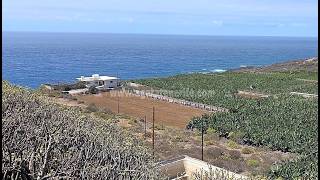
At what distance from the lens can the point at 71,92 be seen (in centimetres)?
5038

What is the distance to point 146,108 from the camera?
42406 mm

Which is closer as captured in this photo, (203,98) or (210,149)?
(210,149)

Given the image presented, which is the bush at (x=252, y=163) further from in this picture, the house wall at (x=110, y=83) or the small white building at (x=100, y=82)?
the house wall at (x=110, y=83)

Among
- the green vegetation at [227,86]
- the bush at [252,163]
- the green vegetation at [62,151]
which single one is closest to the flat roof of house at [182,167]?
the green vegetation at [62,151]

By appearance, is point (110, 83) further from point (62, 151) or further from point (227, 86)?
point (62, 151)

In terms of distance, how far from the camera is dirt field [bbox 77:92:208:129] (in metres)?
37.4

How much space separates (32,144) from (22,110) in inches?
136

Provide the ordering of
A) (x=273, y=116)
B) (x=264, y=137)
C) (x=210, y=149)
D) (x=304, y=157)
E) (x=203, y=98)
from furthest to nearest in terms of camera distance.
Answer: (x=203, y=98) → (x=273, y=116) → (x=264, y=137) → (x=210, y=149) → (x=304, y=157)

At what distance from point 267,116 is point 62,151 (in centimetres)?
2480

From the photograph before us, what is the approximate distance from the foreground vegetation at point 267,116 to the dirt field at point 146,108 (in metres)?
2.63

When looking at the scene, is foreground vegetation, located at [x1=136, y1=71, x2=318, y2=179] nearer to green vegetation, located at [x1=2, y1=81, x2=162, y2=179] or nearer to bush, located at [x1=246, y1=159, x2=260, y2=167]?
bush, located at [x1=246, y1=159, x2=260, y2=167]

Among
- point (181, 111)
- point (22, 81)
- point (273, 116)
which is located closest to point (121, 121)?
point (181, 111)

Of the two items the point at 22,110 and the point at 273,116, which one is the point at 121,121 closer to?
the point at 273,116

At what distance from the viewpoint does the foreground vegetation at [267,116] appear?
2439cm
